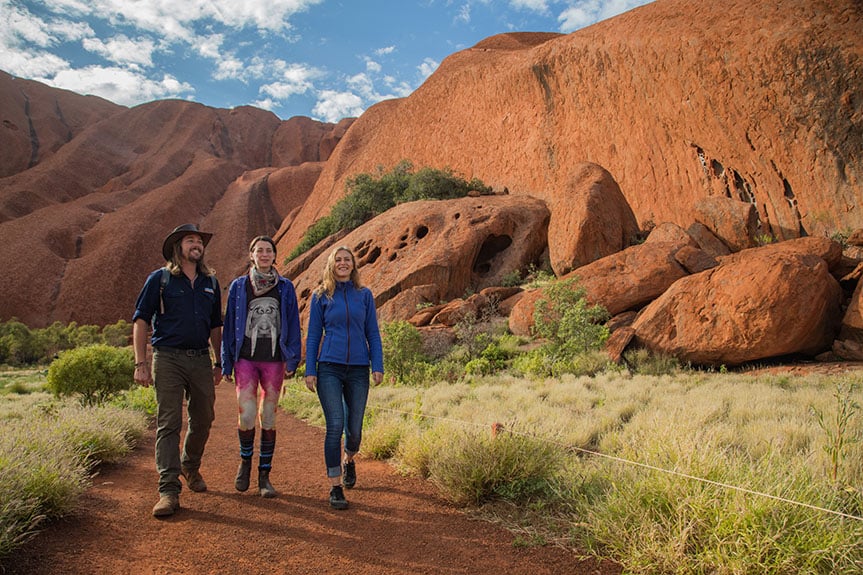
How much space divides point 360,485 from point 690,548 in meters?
2.89

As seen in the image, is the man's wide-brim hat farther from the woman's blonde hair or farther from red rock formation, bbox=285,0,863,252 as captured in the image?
red rock formation, bbox=285,0,863,252

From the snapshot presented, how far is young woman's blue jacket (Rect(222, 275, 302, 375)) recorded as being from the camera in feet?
14.8

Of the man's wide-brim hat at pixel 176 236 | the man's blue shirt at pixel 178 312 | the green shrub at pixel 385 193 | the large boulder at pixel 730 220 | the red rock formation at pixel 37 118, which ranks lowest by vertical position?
the man's blue shirt at pixel 178 312

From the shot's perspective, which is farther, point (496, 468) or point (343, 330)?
point (343, 330)

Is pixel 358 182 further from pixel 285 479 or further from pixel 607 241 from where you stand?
pixel 285 479

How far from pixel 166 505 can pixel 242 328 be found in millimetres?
1453

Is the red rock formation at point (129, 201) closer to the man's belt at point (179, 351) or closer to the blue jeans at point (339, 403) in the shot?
the man's belt at point (179, 351)

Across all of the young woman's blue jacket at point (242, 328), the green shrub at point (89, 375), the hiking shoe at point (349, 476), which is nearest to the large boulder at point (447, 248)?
the green shrub at point (89, 375)

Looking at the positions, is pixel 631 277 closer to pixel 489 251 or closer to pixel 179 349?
pixel 489 251

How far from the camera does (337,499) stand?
13.8 feet

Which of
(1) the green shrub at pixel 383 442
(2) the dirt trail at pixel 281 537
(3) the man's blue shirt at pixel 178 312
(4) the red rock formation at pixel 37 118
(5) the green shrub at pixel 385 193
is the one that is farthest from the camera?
(4) the red rock formation at pixel 37 118

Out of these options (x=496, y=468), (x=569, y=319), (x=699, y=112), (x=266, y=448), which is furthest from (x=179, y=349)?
(x=699, y=112)

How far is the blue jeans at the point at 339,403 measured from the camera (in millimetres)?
4297

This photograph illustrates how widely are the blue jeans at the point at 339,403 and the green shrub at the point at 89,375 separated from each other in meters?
9.27
